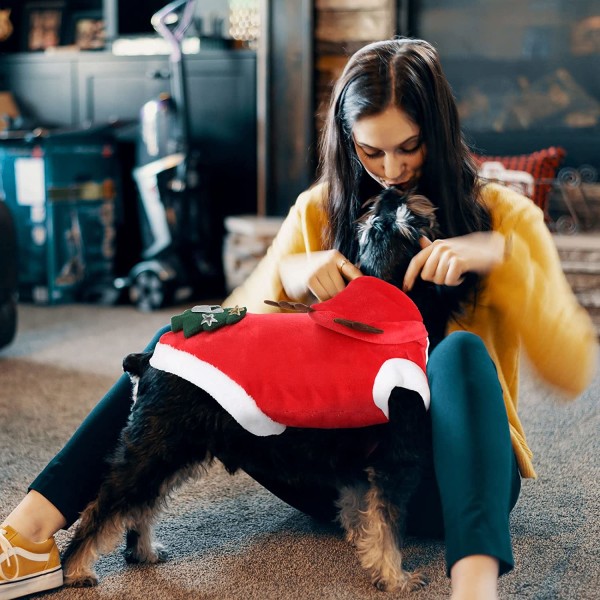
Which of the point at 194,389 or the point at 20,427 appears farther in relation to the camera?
the point at 20,427

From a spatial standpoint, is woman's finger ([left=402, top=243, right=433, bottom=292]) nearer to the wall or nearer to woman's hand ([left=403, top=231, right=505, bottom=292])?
woman's hand ([left=403, top=231, right=505, bottom=292])

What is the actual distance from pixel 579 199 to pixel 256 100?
1.35m

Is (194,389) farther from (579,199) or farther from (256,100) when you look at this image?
(256,100)

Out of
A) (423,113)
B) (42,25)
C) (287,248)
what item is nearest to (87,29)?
(42,25)

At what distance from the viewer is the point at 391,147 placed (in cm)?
126

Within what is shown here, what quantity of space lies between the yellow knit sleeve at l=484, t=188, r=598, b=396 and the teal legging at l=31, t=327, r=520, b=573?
12 centimetres

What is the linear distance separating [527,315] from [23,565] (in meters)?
0.77

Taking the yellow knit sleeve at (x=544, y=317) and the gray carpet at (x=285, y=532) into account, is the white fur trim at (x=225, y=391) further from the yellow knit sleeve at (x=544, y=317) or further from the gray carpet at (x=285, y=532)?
Answer: the yellow knit sleeve at (x=544, y=317)

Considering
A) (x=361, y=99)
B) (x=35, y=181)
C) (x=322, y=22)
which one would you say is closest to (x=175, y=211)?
(x=35, y=181)

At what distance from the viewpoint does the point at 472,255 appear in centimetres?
116

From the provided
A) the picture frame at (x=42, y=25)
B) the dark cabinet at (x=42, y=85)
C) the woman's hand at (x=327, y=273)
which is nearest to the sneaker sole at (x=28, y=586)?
the woman's hand at (x=327, y=273)

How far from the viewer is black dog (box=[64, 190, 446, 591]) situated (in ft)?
3.76

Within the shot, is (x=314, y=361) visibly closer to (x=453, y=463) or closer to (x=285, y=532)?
(x=453, y=463)

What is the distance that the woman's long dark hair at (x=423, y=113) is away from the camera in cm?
125
